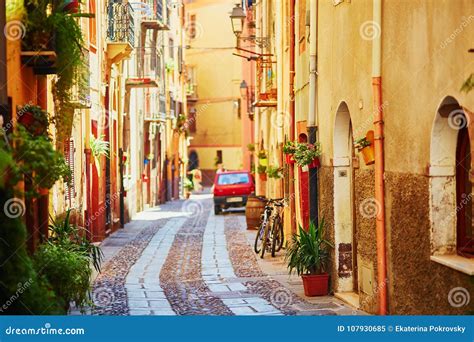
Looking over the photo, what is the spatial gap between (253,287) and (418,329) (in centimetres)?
617

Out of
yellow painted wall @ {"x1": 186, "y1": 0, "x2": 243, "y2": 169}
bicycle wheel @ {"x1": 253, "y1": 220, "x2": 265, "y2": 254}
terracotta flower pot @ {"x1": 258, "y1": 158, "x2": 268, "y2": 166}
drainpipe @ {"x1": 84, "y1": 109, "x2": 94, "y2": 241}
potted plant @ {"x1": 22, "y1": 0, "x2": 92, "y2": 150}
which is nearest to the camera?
potted plant @ {"x1": 22, "y1": 0, "x2": 92, "y2": 150}

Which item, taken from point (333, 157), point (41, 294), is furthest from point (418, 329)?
point (333, 157)

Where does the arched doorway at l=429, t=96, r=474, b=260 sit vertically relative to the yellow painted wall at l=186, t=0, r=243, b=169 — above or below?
below

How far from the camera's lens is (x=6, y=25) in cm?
1134

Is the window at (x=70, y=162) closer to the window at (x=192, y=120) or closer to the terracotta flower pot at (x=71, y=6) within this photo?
the terracotta flower pot at (x=71, y=6)

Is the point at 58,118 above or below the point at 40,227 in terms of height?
above

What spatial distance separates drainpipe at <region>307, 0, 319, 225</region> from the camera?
15273 mm

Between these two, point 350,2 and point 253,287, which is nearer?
point 350,2

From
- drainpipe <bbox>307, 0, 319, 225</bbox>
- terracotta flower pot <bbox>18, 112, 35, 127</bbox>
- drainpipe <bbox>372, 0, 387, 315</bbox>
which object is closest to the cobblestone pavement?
drainpipe <bbox>372, 0, 387, 315</bbox>

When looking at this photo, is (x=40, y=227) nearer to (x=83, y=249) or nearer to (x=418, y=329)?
(x=83, y=249)

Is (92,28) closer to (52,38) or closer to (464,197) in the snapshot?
(52,38)

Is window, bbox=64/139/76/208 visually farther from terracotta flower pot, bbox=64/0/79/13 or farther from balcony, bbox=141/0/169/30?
balcony, bbox=141/0/169/30

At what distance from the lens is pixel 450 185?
955cm

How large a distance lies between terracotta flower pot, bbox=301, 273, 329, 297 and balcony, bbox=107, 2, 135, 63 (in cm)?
1263
